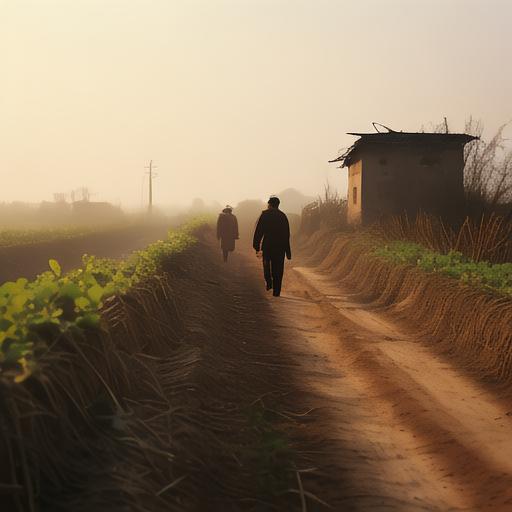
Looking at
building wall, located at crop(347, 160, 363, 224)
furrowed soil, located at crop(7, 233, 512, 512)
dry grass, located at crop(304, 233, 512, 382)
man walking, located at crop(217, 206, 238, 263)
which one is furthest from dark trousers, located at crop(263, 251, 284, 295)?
building wall, located at crop(347, 160, 363, 224)

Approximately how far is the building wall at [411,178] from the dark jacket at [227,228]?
6.70 metres

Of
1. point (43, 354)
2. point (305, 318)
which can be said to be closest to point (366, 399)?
point (43, 354)

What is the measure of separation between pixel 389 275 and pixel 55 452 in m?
11.4

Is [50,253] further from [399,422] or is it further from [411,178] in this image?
[399,422]

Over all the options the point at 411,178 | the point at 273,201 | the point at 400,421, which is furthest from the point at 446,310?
the point at 411,178

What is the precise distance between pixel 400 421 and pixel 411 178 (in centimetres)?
1913

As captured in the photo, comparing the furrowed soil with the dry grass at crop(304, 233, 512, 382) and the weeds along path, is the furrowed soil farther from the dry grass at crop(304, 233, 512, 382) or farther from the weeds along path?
the dry grass at crop(304, 233, 512, 382)

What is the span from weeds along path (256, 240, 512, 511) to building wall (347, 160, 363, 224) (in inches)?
573

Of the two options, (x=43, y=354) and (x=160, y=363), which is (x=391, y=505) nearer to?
(x=43, y=354)

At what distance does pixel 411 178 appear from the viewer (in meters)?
24.7

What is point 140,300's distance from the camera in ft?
26.4

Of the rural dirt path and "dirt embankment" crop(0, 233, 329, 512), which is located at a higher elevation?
"dirt embankment" crop(0, 233, 329, 512)

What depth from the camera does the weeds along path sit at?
4980 mm

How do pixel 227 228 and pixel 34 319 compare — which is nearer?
pixel 34 319
